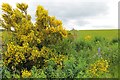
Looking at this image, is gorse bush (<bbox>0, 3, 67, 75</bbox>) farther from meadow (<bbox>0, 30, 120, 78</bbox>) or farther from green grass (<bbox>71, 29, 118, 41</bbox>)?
green grass (<bbox>71, 29, 118, 41</bbox>)

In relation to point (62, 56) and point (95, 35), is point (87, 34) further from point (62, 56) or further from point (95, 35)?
point (62, 56)

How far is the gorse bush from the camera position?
6.97 meters

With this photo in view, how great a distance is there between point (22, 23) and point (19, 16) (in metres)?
0.16

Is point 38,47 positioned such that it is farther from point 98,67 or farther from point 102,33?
point 102,33

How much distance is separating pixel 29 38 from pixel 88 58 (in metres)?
1.26

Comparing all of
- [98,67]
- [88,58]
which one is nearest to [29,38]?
[88,58]

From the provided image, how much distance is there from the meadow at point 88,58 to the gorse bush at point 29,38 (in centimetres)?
27

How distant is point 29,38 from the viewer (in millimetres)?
7043

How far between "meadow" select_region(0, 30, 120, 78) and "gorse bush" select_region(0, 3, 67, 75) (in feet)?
0.90

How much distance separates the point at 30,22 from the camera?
→ 24.0 ft

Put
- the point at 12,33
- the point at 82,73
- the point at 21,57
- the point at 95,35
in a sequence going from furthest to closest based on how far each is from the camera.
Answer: the point at 95,35
the point at 12,33
the point at 21,57
the point at 82,73

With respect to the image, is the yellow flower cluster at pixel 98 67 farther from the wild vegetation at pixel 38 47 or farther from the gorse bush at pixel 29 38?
the gorse bush at pixel 29 38

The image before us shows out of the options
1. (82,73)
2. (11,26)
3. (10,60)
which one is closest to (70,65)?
(82,73)

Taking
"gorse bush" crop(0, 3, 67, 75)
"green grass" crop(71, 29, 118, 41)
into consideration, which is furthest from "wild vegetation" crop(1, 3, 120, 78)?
"green grass" crop(71, 29, 118, 41)
